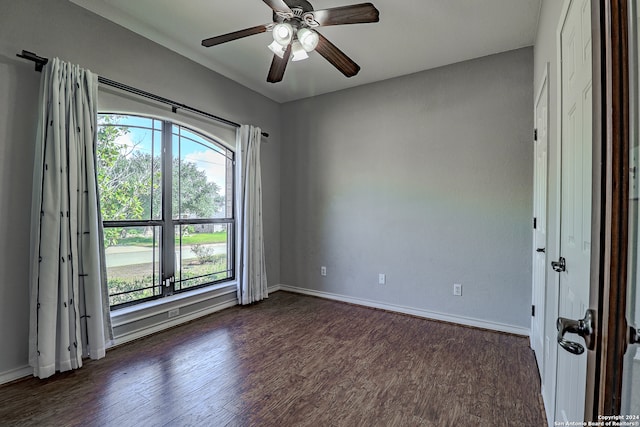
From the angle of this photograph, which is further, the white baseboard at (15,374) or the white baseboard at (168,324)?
the white baseboard at (168,324)

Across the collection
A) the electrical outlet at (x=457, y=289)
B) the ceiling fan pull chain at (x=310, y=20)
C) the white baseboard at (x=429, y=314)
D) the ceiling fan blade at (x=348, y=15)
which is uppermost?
the ceiling fan pull chain at (x=310, y=20)

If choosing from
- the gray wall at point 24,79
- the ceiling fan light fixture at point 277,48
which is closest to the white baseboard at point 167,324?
the gray wall at point 24,79

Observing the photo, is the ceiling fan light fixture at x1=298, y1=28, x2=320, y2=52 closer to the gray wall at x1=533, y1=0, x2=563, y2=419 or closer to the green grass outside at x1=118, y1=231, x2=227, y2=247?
the gray wall at x1=533, y1=0, x2=563, y2=419

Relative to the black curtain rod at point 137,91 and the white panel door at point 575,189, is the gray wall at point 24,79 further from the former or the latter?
the white panel door at point 575,189

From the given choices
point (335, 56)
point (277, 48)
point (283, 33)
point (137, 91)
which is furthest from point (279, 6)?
point (137, 91)

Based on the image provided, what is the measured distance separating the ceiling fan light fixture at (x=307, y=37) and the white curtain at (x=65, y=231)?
171 centimetres

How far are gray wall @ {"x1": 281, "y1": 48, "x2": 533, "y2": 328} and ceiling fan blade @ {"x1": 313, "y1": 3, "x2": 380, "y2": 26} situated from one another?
1784 millimetres

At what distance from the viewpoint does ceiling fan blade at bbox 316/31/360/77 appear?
6.91 ft

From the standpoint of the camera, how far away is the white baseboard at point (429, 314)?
2.91m

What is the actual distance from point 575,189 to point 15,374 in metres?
3.57

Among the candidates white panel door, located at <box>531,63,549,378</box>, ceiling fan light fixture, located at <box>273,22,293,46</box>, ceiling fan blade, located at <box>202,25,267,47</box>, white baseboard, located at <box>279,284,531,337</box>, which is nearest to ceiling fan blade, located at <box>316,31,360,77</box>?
ceiling fan light fixture, located at <box>273,22,293,46</box>

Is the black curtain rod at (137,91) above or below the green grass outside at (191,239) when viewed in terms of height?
above

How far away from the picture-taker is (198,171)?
11.2ft

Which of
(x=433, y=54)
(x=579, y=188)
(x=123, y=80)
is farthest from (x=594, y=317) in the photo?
(x=123, y=80)
